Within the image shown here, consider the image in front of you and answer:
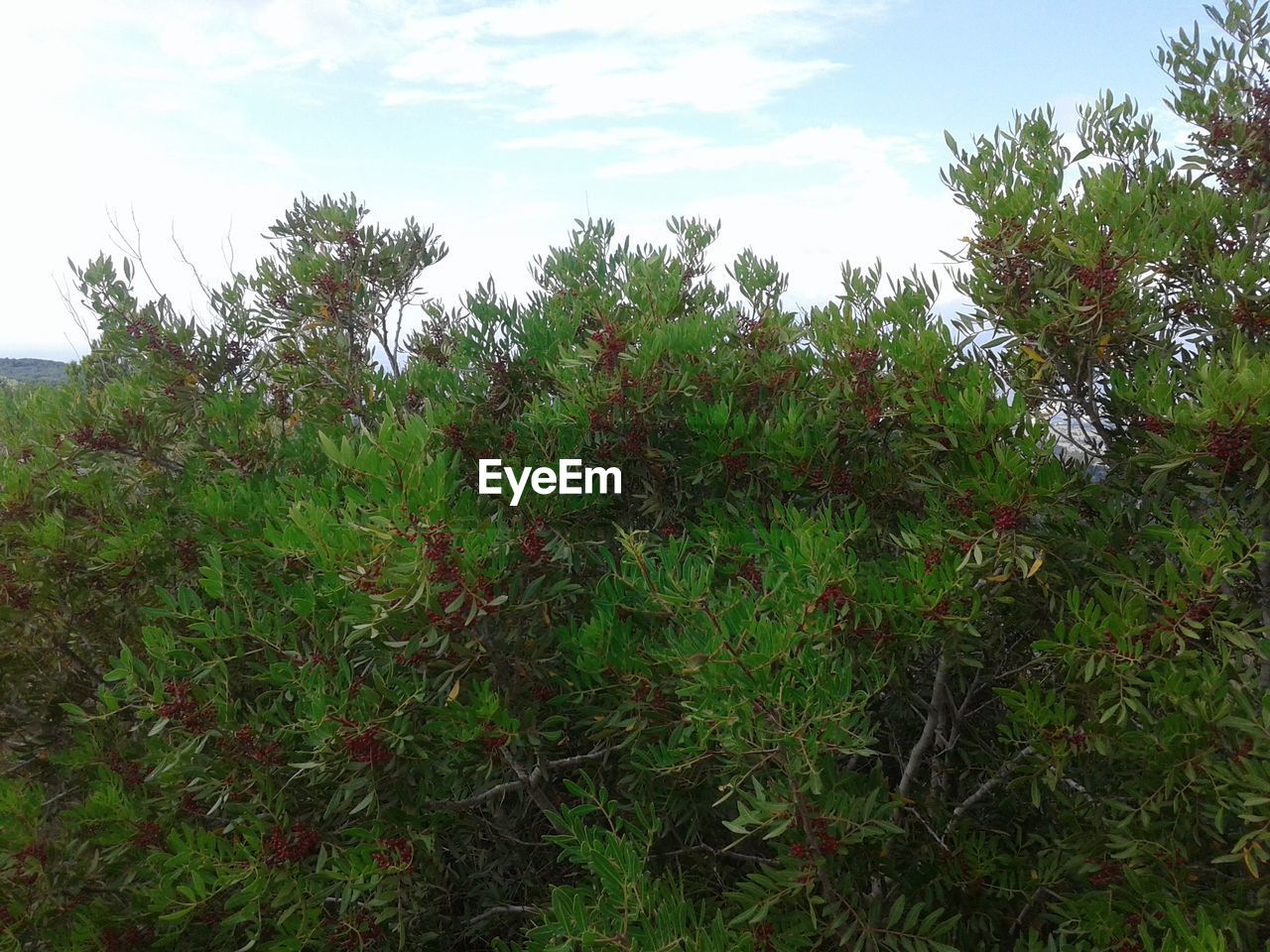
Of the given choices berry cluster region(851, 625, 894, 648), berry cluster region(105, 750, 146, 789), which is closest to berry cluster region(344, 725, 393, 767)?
berry cluster region(851, 625, 894, 648)

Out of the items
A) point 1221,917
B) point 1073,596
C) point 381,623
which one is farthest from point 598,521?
point 1221,917

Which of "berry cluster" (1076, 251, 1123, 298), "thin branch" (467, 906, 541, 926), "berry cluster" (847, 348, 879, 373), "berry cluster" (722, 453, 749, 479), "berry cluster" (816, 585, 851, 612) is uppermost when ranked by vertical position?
"berry cluster" (1076, 251, 1123, 298)

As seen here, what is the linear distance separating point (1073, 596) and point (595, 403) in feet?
6.47

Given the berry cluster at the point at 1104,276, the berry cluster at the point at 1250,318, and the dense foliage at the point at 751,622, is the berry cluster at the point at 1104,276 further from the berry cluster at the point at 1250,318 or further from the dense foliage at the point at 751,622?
the berry cluster at the point at 1250,318

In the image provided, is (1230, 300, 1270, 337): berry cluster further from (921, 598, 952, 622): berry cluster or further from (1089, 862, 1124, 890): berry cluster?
(1089, 862, 1124, 890): berry cluster

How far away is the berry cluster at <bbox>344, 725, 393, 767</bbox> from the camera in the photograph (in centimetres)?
305

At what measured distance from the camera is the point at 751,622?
251 centimetres

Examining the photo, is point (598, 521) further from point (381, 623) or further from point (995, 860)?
point (995, 860)

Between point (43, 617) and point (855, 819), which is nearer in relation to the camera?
point (855, 819)

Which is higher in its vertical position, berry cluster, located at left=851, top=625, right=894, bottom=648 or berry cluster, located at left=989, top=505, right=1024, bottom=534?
berry cluster, located at left=989, top=505, right=1024, bottom=534

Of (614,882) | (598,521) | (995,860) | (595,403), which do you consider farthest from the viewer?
(598,521)

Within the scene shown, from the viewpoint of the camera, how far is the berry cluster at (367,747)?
10.00ft

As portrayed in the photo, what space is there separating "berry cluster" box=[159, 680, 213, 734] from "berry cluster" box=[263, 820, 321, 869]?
49cm

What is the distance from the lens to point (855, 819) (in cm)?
287
